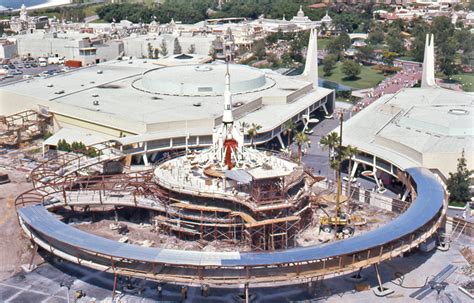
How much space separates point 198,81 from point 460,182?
43763mm

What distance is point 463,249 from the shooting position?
5275 cm

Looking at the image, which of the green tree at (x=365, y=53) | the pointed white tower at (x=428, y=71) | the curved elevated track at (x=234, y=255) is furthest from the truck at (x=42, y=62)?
the curved elevated track at (x=234, y=255)

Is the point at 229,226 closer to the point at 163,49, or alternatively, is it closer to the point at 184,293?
the point at 184,293

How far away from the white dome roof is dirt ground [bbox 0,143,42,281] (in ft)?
69.5

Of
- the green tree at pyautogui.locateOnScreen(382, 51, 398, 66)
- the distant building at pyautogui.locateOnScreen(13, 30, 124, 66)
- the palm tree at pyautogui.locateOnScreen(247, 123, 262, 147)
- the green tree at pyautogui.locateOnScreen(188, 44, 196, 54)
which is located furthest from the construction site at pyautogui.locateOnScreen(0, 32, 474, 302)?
the green tree at pyautogui.locateOnScreen(188, 44, 196, 54)

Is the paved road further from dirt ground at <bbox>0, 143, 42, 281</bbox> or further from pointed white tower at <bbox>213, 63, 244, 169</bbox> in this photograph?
dirt ground at <bbox>0, 143, 42, 281</bbox>

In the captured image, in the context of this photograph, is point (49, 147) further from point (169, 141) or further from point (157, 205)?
point (157, 205)

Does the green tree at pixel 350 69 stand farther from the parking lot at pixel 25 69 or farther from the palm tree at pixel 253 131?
the parking lot at pixel 25 69

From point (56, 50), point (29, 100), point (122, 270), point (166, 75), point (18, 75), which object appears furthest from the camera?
point (56, 50)

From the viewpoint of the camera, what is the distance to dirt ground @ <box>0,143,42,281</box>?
50.5 m

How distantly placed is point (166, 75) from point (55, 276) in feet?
177

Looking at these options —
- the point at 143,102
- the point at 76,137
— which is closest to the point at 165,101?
the point at 143,102

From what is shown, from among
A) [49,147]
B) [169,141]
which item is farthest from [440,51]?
[49,147]

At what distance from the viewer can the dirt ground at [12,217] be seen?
50.5 meters
